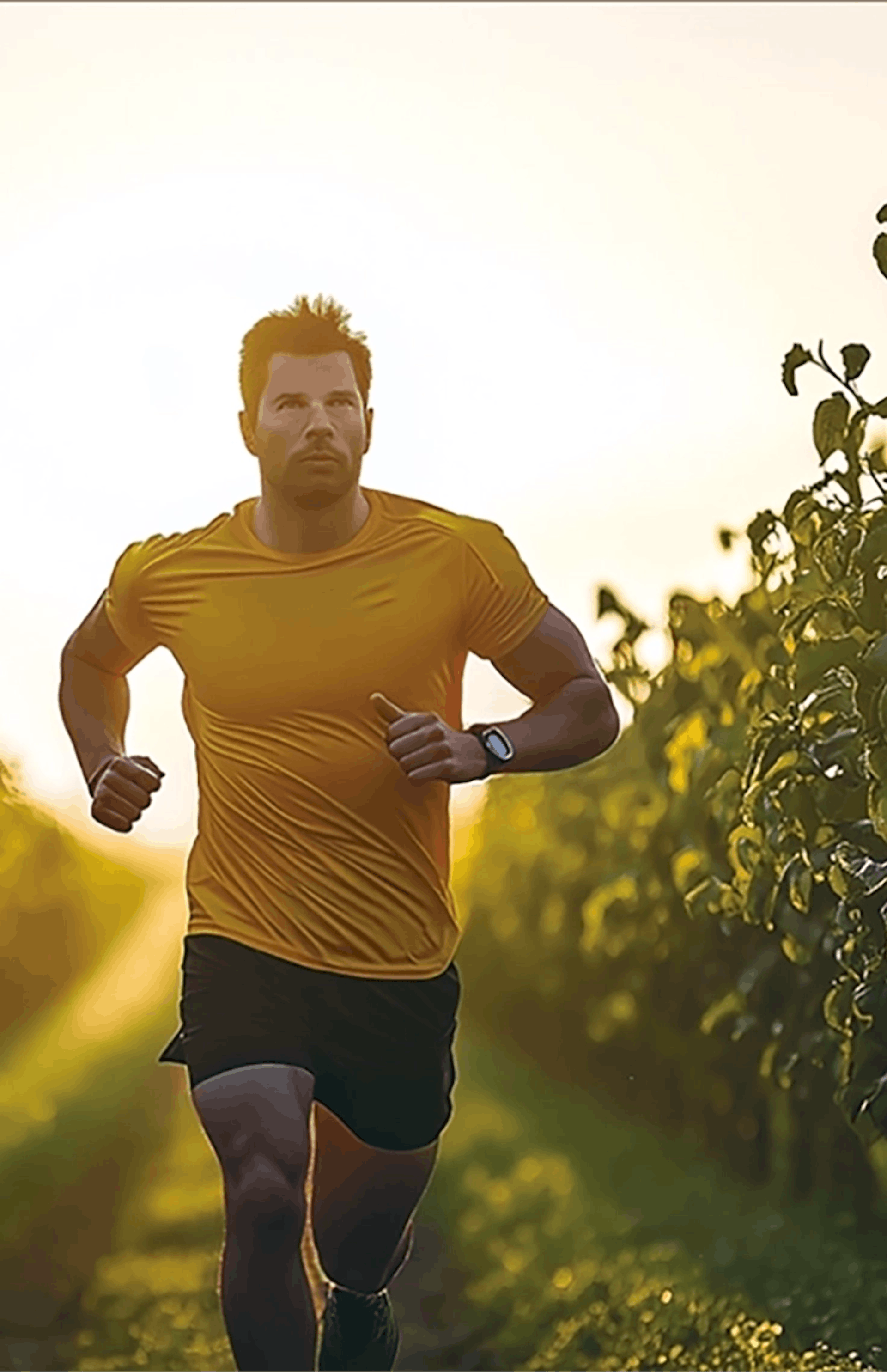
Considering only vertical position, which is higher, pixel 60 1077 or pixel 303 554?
pixel 303 554

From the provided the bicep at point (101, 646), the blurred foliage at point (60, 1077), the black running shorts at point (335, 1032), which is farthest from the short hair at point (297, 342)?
the blurred foliage at point (60, 1077)

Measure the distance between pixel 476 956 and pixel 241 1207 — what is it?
33.1 ft

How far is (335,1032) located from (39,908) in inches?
507

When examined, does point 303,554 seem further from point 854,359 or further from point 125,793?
point 854,359

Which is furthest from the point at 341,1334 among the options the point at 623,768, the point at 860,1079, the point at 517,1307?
the point at 623,768

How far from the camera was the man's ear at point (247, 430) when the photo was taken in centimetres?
498

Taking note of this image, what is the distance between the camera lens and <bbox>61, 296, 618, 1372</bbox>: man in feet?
15.3

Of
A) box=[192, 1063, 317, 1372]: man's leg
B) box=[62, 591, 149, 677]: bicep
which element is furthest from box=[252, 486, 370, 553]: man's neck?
box=[192, 1063, 317, 1372]: man's leg

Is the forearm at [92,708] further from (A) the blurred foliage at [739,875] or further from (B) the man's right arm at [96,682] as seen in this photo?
(A) the blurred foliage at [739,875]

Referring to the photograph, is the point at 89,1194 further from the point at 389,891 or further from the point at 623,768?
the point at 389,891

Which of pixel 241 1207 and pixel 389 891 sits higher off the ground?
pixel 389 891

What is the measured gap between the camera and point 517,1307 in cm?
765

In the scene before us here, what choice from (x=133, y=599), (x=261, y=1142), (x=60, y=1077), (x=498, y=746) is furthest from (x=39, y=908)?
(x=261, y=1142)

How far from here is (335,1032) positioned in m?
4.69
